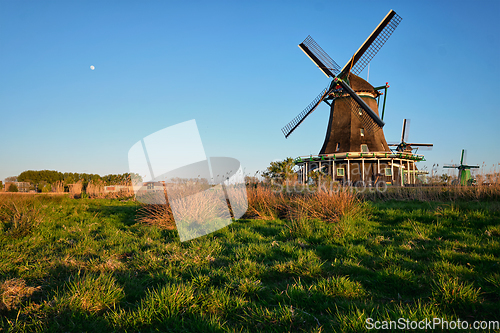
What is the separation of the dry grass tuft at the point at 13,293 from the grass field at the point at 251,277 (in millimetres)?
13

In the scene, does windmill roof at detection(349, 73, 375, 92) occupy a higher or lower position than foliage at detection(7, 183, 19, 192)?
higher

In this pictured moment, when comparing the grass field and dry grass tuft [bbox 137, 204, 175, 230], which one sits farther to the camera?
dry grass tuft [bbox 137, 204, 175, 230]

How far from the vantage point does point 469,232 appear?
5.86 m

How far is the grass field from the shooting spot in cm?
271

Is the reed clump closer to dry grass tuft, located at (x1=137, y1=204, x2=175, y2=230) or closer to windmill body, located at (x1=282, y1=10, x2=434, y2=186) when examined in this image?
dry grass tuft, located at (x1=137, y1=204, x2=175, y2=230)

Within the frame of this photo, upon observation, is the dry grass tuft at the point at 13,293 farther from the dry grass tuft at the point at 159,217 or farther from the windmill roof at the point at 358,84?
the windmill roof at the point at 358,84

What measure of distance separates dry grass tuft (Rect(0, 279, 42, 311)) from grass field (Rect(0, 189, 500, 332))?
0.04ft

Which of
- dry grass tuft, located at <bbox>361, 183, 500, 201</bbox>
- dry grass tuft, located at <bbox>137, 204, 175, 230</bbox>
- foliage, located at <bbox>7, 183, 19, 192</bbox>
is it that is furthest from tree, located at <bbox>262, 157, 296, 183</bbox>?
foliage, located at <bbox>7, 183, 19, 192</bbox>

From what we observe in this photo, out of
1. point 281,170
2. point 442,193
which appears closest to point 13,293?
point 281,170

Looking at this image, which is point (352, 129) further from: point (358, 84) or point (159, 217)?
point (159, 217)

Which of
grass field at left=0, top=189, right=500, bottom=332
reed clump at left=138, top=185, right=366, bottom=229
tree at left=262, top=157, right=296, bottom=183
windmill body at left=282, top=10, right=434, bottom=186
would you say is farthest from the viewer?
windmill body at left=282, top=10, right=434, bottom=186

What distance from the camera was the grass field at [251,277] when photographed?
8.91 ft

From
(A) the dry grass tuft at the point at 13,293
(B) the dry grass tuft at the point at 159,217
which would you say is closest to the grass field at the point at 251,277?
(A) the dry grass tuft at the point at 13,293

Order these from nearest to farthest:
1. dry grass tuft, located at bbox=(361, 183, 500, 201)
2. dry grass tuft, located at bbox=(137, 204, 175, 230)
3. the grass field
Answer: the grass field < dry grass tuft, located at bbox=(137, 204, 175, 230) < dry grass tuft, located at bbox=(361, 183, 500, 201)
